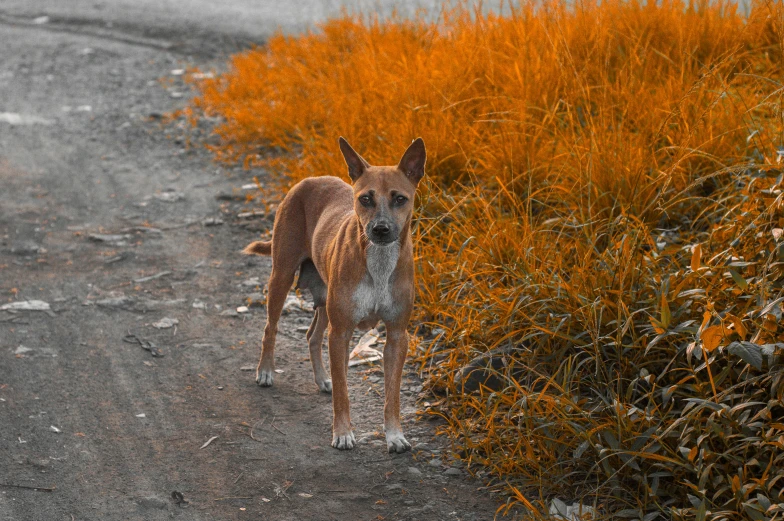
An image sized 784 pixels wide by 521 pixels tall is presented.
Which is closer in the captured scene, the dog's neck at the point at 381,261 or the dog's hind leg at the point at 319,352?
the dog's neck at the point at 381,261

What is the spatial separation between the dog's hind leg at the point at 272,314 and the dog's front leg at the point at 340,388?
638 mm

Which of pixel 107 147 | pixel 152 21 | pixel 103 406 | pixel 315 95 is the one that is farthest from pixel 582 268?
pixel 152 21

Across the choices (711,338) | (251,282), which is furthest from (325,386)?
(711,338)

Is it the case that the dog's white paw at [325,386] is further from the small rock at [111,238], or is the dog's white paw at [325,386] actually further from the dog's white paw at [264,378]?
the small rock at [111,238]

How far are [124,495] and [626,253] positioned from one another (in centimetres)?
249

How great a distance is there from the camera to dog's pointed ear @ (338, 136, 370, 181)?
430 centimetres

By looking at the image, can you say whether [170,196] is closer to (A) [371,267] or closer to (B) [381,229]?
(A) [371,267]

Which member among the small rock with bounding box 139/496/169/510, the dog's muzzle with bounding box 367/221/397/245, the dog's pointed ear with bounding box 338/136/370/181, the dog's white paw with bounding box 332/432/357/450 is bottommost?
the small rock with bounding box 139/496/169/510

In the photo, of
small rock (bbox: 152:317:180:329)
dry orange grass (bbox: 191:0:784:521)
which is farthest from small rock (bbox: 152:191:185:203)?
small rock (bbox: 152:317:180:329)

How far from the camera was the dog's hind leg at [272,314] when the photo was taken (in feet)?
16.1

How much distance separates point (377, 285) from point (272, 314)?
2.93ft

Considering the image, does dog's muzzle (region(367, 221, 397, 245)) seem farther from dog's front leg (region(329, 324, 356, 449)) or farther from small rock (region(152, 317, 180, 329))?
small rock (region(152, 317, 180, 329))

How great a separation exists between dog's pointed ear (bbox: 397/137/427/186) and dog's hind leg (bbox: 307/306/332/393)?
1001 millimetres

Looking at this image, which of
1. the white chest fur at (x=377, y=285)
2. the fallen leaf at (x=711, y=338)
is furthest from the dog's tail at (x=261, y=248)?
the fallen leaf at (x=711, y=338)
